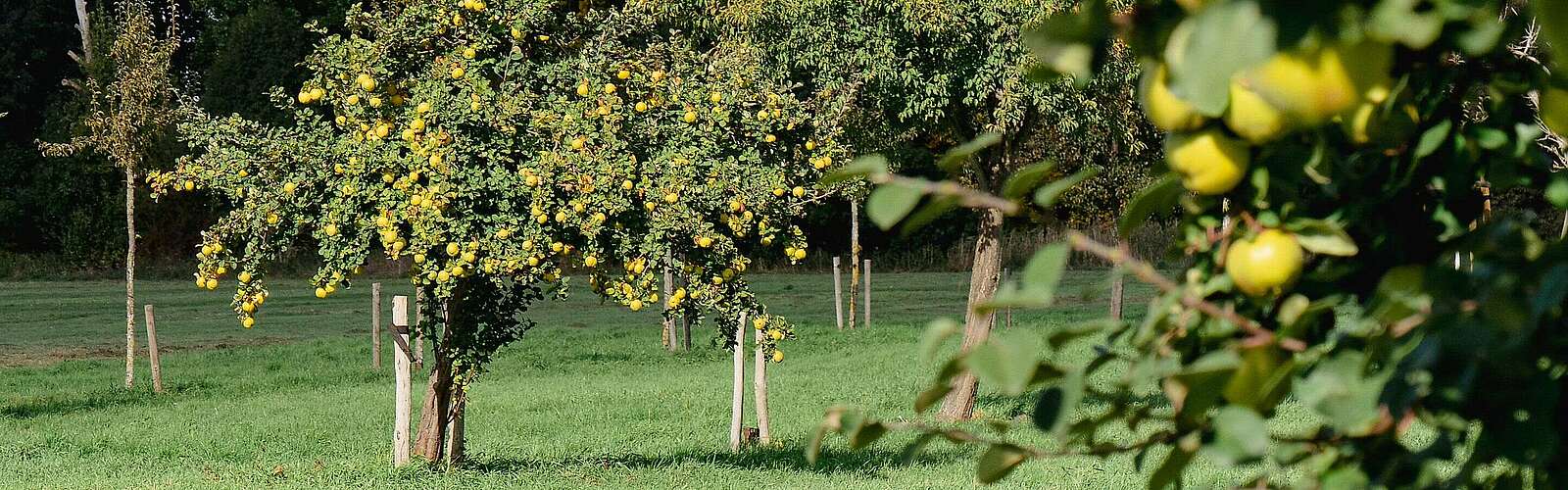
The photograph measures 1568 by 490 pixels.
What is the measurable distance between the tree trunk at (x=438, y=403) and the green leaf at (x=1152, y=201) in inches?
212

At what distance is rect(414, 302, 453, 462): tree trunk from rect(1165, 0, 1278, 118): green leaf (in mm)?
5646

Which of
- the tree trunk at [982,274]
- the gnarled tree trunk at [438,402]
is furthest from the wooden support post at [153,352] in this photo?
the tree trunk at [982,274]

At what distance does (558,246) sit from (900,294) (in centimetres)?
1941

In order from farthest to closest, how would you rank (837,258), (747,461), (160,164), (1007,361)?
(160,164) < (837,258) < (747,461) < (1007,361)

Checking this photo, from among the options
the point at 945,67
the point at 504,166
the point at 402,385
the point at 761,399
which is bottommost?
the point at 761,399

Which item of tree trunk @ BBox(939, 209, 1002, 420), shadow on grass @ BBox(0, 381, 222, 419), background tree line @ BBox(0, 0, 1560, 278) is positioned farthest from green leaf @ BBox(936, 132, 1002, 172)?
background tree line @ BBox(0, 0, 1560, 278)

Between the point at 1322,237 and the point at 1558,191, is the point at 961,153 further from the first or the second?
the point at 1558,191

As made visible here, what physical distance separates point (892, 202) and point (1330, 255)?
0.27m

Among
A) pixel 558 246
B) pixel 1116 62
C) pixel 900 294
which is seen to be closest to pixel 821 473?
pixel 558 246

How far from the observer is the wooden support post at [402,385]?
20.4 feet

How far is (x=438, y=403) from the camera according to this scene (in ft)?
20.7

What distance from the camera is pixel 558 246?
5250mm

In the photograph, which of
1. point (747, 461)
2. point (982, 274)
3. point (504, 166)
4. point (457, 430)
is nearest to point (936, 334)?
point (504, 166)

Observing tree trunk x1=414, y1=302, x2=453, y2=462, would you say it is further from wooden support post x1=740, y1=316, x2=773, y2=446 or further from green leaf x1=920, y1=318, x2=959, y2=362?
green leaf x1=920, y1=318, x2=959, y2=362
